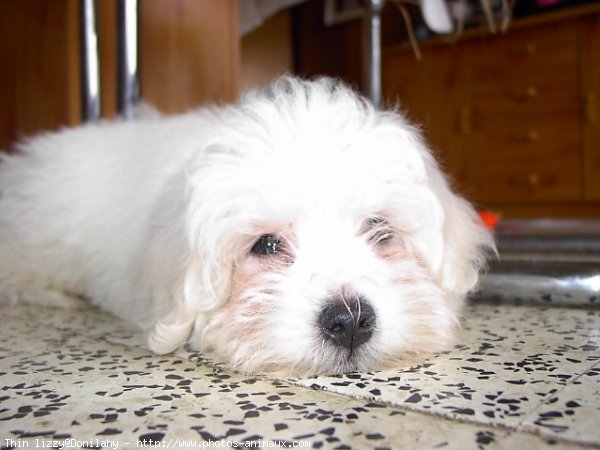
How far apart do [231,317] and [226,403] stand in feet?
1.11

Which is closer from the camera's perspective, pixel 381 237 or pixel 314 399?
pixel 314 399

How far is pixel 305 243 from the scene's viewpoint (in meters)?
1.55

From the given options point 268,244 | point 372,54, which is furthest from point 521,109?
point 268,244

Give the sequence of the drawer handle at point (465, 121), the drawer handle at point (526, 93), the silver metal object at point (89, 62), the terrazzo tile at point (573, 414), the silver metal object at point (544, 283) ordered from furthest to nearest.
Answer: the drawer handle at point (465, 121) < the drawer handle at point (526, 93) < the silver metal object at point (89, 62) < the silver metal object at point (544, 283) < the terrazzo tile at point (573, 414)

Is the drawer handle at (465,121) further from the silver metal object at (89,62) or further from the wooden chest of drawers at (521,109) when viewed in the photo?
the silver metal object at (89,62)

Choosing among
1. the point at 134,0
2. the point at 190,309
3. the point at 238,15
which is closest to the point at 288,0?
the point at 238,15

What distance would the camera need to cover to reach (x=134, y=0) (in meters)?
2.85

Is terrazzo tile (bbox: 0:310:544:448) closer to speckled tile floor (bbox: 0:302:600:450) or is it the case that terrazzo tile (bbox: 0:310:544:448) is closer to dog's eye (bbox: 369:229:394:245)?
speckled tile floor (bbox: 0:302:600:450)

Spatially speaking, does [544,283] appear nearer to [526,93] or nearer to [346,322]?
[346,322]

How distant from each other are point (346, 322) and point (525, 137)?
439cm

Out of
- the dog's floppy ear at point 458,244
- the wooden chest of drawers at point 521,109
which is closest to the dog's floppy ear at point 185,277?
the dog's floppy ear at point 458,244

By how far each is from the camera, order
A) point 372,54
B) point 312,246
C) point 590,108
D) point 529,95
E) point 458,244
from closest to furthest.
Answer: point 312,246
point 458,244
point 372,54
point 590,108
point 529,95

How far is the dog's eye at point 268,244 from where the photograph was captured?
1603 millimetres

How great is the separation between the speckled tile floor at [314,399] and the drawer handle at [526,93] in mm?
3878
